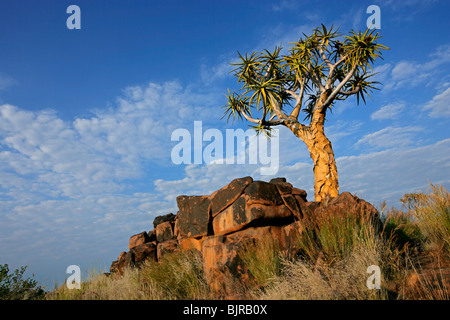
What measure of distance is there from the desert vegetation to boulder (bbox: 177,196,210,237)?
734 millimetres

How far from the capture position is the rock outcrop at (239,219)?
8414mm

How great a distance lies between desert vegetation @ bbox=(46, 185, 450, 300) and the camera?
5828mm

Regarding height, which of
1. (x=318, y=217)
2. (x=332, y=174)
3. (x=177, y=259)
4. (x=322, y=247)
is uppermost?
(x=332, y=174)

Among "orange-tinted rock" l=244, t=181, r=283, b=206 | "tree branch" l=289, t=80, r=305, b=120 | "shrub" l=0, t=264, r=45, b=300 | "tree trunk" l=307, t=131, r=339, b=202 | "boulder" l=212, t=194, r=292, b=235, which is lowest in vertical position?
"shrub" l=0, t=264, r=45, b=300

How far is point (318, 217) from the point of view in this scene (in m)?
8.05

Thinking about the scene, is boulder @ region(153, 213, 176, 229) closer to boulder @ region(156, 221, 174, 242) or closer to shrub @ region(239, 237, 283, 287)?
boulder @ region(156, 221, 174, 242)

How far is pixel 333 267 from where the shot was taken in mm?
6797

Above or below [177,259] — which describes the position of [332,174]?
above

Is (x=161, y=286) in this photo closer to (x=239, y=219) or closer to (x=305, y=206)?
(x=239, y=219)

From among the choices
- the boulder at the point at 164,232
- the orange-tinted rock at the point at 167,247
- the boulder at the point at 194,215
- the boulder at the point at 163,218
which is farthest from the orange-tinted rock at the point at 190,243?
the boulder at the point at 163,218

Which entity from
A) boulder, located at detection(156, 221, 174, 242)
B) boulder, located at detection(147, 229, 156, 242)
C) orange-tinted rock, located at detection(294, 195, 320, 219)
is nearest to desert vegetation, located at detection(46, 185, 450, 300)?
orange-tinted rock, located at detection(294, 195, 320, 219)
